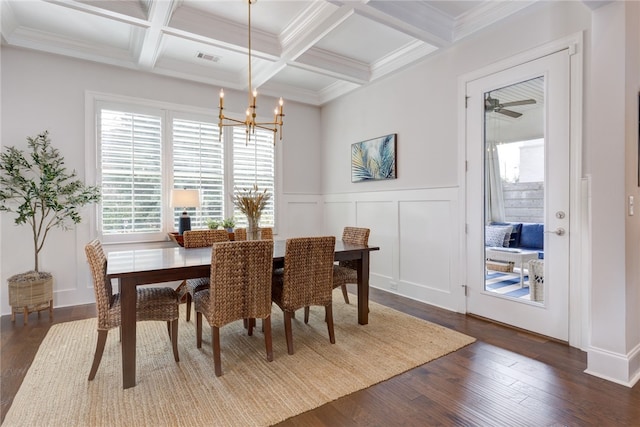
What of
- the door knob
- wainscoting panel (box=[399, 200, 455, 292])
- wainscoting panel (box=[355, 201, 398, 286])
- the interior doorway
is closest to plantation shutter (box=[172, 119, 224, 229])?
wainscoting panel (box=[355, 201, 398, 286])

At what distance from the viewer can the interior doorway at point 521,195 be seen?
2729mm

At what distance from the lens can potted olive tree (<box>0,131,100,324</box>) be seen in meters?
3.25

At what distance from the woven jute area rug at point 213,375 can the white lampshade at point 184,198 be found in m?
1.43

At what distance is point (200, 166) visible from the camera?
4555mm

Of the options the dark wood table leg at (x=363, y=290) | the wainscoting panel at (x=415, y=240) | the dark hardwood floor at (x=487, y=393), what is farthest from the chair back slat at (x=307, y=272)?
the wainscoting panel at (x=415, y=240)

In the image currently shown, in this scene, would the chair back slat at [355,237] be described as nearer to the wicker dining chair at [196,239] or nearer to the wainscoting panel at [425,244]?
the wainscoting panel at [425,244]

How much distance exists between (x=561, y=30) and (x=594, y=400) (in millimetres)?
2703

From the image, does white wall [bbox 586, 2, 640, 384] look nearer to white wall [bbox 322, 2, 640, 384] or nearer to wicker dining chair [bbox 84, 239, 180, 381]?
white wall [bbox 322, 2, 640, 384]

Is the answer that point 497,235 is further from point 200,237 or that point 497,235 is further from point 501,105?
point 200,237

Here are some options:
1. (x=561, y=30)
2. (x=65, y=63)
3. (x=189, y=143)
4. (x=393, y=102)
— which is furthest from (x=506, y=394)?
(x=65, y=63)

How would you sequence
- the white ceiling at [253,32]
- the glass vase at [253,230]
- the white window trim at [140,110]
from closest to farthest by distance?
the glass vase at [253,230]
the white ceiling at [253,32]
the white window trim at [140,110]

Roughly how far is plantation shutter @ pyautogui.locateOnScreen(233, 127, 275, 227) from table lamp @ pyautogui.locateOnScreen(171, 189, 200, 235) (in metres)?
0.77

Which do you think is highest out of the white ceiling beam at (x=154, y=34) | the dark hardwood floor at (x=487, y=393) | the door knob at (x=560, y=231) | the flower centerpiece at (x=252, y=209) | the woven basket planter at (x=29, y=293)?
the white ceiling beam at (x=154, y=34)

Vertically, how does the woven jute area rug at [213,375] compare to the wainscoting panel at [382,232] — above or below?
below
